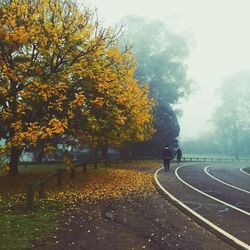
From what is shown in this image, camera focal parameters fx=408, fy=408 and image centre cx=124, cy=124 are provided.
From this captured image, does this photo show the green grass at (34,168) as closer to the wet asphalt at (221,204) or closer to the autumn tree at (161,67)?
the wet asphalt at (221,204)

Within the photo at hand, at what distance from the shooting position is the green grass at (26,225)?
9586mm

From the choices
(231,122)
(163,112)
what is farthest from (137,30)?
(231,122)

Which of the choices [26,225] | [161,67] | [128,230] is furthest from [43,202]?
[161,67]

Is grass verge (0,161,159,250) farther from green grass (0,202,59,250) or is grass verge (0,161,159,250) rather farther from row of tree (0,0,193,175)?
row of tree (0,0,193,175)

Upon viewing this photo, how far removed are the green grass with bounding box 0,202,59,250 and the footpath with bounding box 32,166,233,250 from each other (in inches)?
12.5

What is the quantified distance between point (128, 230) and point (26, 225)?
292cm

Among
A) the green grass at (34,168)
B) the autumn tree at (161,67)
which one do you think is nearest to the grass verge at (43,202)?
the green grass at (34,168)

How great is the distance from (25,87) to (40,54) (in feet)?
7.99

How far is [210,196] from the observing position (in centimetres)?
1697

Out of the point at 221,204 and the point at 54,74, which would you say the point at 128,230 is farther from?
the point at 54,74

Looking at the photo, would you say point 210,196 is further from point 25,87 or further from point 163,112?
point 163,112

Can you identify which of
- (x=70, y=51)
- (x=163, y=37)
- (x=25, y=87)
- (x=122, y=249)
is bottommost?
(x=122, y=249)

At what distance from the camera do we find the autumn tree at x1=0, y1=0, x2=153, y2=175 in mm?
18359

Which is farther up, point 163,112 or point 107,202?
point 163,112
